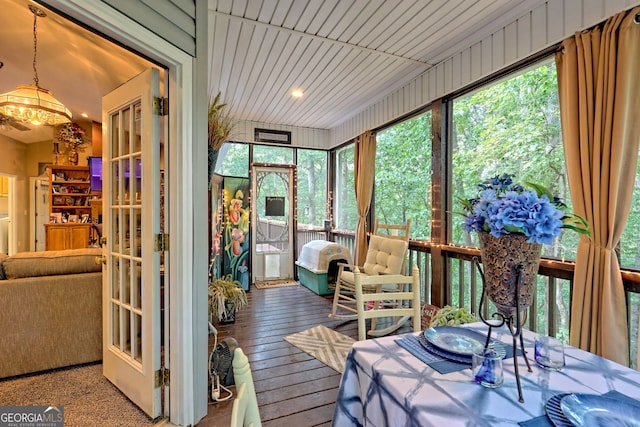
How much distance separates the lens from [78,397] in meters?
2.05

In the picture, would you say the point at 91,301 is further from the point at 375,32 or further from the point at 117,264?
the point at 375,32

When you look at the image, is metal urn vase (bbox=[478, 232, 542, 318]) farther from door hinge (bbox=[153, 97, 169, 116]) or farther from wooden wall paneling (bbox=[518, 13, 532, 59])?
wooden wall paneling (bbox=[518, 13, 532, 59])

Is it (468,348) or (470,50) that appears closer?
(468,348)

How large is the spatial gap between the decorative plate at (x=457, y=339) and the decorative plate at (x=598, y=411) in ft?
1.06

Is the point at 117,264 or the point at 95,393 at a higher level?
the point at 117,264

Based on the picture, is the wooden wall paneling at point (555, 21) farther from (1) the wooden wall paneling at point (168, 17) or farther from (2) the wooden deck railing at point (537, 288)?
(1) the wooden wall paneling at point (168, 17)

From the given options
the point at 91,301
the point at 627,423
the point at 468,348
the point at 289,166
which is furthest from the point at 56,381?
the point at 289,166

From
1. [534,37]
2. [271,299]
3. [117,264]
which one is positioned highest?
[534,37]

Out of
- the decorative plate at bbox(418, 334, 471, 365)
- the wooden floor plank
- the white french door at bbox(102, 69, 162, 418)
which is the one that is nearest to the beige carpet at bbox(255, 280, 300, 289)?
the wooden floor plank

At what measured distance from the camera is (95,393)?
2.10 meters

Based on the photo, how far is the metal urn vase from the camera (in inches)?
36.8

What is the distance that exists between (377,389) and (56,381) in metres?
2.58

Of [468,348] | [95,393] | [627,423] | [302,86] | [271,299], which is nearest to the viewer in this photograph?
[627,423]

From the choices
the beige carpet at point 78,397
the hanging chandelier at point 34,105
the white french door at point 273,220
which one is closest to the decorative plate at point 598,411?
the beige carpet at point 78,397
